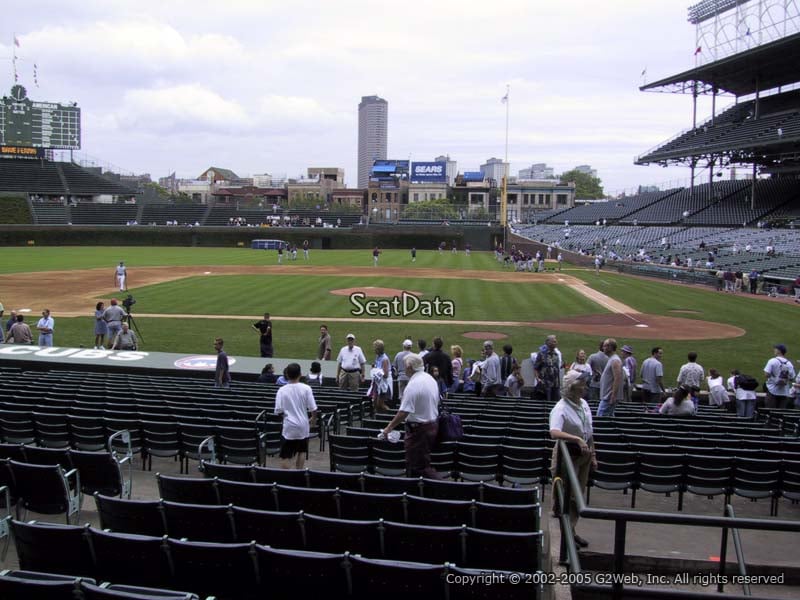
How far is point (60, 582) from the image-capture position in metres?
3.83

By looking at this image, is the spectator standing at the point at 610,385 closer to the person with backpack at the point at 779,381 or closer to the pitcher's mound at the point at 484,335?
the person with backpack at the point at 779,381

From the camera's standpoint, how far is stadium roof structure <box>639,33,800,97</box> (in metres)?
54.5

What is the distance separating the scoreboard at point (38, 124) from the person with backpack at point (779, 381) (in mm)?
97432

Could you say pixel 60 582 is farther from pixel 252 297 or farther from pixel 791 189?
pixel 791 189

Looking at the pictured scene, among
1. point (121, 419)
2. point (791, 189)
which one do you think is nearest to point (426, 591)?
point (121, 419)

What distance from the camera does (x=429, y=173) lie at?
128 metres

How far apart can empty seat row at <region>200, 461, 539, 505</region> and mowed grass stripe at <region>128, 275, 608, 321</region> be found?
22.0 meters

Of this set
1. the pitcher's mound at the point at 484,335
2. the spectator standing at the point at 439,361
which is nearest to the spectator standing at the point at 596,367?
the spectator standing at the point at 439,361

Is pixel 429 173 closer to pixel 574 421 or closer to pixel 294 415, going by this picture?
pixel 294 415

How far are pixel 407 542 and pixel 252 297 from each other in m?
29.4

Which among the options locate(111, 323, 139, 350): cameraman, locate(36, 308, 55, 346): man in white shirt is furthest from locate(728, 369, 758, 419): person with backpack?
locate(36, 308, 55, 346): man in white shirt

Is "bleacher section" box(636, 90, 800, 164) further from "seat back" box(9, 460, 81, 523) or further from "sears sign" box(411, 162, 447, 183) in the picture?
"sears sign" box(411, 162, 447, 183)

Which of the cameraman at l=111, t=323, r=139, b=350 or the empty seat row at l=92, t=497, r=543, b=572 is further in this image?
the cameraman at l=111, t=323, r=139, b=350

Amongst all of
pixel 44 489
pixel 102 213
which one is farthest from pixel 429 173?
pixel 44 489
